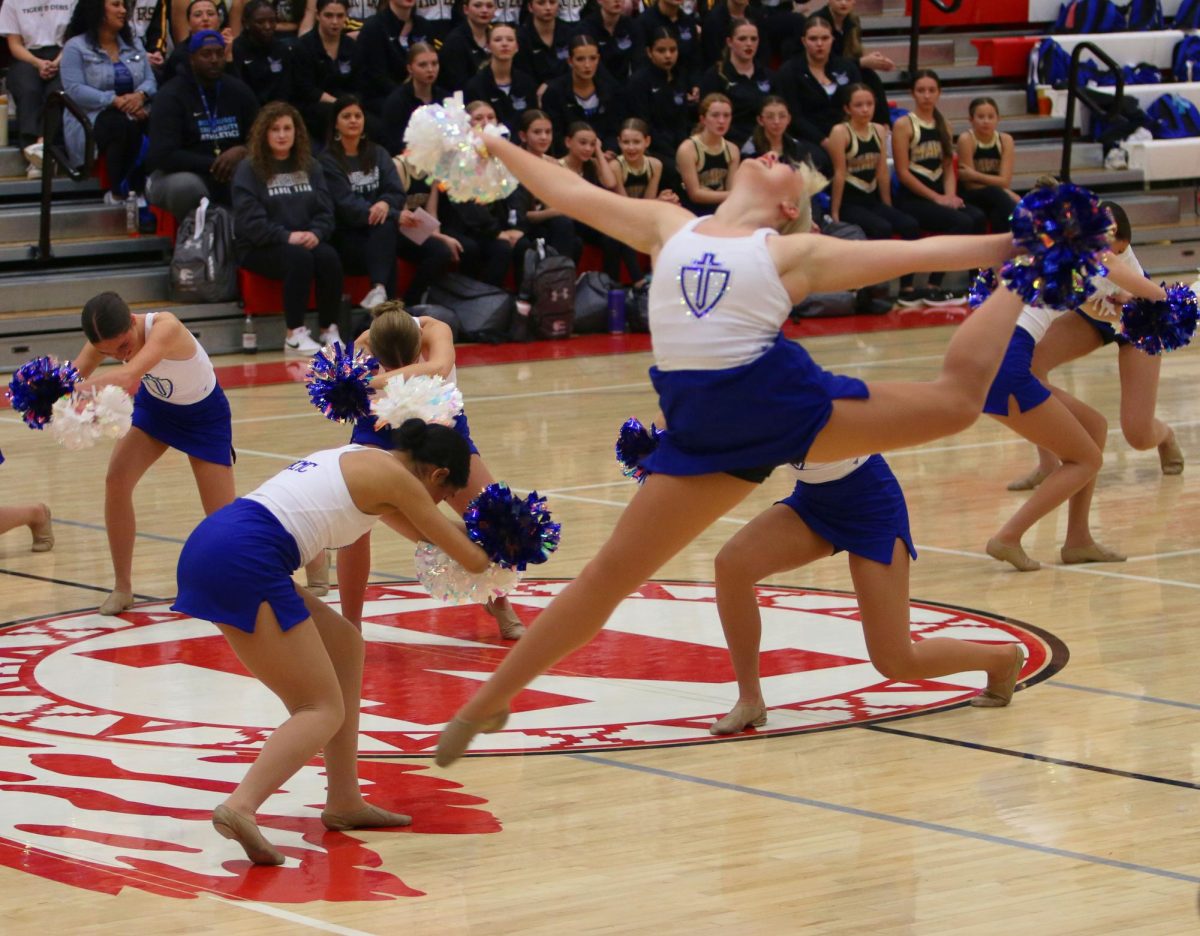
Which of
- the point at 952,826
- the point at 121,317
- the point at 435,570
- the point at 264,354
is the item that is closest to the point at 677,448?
the point at 435,570

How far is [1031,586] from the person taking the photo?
7.15 m

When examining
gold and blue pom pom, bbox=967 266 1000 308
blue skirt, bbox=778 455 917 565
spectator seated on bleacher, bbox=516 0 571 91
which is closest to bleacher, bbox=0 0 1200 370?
spectator seated on bleacher, bbox=516 0 571 91

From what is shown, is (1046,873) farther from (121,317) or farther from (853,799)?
(121,317)

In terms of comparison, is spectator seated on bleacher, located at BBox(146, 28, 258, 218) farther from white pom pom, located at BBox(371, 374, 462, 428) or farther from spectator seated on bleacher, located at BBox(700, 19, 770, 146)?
white pom pom, located at BBox(371, 374, 462, 428)

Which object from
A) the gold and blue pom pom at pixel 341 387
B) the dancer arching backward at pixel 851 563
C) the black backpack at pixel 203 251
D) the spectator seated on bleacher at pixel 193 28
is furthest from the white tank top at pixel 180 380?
the spectator seated on bleacher at pixel 193 28

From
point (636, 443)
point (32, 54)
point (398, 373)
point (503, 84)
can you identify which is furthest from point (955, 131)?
point (636, 443)

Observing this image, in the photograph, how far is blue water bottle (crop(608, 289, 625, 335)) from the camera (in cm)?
1513

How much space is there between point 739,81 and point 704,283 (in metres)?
12.2

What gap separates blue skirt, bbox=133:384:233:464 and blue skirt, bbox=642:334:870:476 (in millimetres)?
3240

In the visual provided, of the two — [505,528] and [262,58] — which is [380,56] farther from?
[505,528]

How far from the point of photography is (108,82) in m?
14.3

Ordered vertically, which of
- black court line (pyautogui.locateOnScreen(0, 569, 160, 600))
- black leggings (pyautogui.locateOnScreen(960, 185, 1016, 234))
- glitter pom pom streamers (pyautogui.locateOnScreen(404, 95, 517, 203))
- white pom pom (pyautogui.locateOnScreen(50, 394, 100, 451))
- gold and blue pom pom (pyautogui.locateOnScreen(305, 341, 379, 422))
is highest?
glitter pom pom streamers (pyautogui.locateOnScreen(404, 95, 517, 203))

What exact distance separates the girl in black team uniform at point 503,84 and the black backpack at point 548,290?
100 cm

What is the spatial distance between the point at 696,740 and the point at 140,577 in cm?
318
